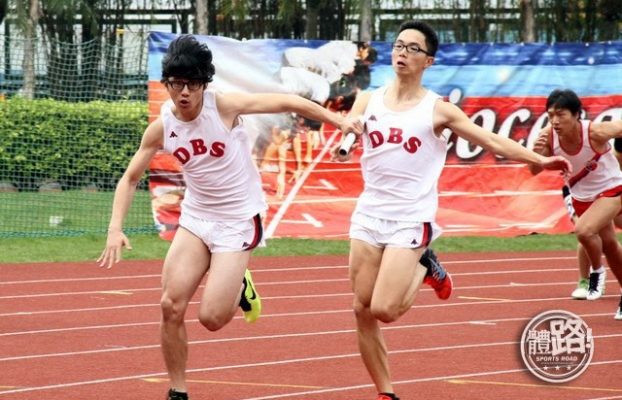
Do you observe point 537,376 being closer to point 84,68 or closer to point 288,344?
point 288,344

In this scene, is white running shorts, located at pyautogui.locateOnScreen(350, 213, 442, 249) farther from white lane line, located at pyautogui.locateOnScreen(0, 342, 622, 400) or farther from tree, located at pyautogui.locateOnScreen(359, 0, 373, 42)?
tree, located at pyautogui.locateOnScreen(359, 0, 373, 42)

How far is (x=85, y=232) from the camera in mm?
17688

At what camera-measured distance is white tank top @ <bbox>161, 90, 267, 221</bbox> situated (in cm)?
730

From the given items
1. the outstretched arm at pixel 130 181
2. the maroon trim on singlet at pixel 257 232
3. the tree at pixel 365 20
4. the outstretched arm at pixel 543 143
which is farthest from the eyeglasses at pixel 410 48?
the tree at pixel 365 20

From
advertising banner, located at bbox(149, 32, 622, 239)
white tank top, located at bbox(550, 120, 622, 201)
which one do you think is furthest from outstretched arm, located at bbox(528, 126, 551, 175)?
advertising banner, located at bbox(149, 32, 622, 239)

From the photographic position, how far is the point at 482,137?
7211 mm

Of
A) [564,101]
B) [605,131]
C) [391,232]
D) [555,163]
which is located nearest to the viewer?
[555,163]

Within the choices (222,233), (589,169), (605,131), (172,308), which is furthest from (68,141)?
(172,308)

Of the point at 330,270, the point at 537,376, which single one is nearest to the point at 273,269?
the point at 330,270

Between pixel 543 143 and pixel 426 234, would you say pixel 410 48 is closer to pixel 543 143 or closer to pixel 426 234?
pixel 426 234

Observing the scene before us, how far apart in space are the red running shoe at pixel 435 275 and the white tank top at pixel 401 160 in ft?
0.81

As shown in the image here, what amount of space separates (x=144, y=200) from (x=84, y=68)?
2124 mm

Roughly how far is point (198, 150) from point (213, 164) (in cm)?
13

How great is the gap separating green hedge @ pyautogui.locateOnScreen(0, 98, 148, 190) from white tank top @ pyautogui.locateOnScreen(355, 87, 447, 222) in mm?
12759
